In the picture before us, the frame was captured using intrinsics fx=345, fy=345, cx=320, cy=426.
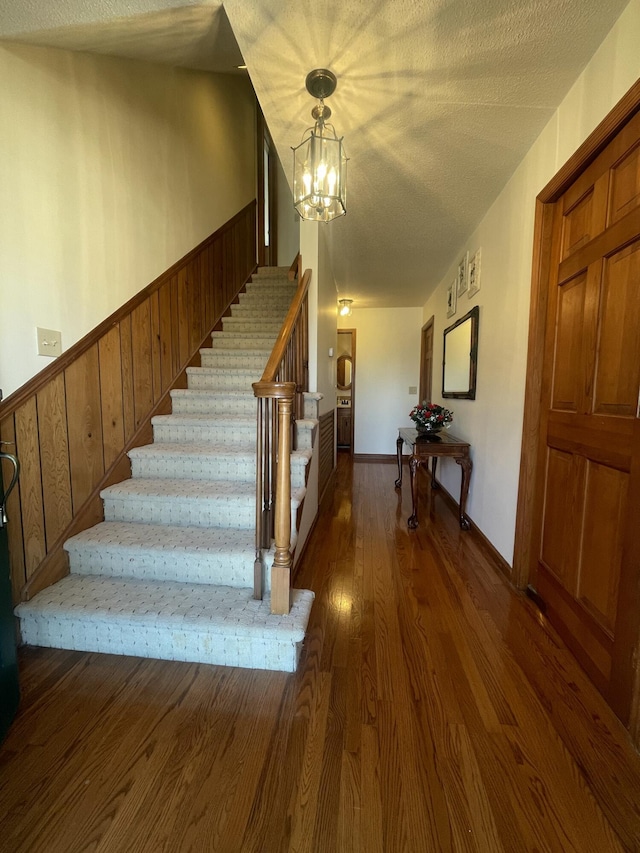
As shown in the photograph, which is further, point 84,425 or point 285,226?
point 285,226

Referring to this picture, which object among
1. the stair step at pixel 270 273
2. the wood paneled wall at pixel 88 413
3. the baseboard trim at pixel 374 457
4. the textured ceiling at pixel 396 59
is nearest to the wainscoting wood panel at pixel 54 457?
the wood paneled wall at pixel 88 413

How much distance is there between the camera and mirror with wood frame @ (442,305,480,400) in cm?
265

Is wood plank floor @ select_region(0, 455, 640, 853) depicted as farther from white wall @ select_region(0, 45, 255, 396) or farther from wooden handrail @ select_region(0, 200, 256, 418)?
white wall @ select_region(0, 45, 255, 396)

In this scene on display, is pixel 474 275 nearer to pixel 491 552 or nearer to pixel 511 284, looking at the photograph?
pixel 511 284

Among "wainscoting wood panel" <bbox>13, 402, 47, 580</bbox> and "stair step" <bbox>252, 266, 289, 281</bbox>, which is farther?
"stair step" <bbox>252, 266, 289, 281</bbox>

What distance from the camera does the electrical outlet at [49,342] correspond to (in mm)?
1570

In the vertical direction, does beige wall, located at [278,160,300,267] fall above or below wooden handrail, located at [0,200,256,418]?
above

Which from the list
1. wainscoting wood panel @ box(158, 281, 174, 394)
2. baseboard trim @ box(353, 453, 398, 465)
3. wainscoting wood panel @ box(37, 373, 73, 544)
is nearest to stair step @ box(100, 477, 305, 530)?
wainscoting wood panel @ box(37, 373, 73, 544)

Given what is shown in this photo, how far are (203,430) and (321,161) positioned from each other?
1.68 meters

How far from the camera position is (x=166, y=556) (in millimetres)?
1606

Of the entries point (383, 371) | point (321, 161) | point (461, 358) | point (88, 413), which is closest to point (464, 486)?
point (461, 358)

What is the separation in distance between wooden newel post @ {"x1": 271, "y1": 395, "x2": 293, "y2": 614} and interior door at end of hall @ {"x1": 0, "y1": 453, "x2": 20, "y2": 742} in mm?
853

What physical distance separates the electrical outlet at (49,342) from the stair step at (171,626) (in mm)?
1079

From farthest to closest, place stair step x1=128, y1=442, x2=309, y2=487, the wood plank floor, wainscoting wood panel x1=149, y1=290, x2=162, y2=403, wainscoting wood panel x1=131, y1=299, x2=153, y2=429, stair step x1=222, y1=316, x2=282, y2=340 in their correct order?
stair step x1=222, y1=316, x2=282, y2=340 < wainscoting wood panel x1=149, y1=290, x2=162, y2=403 < wainscoting wood panel x1=131, y1=299, x2=153, y2=429 < stair step x1=128, y1=442, x2=309, y2=487 < the wood plank floor
